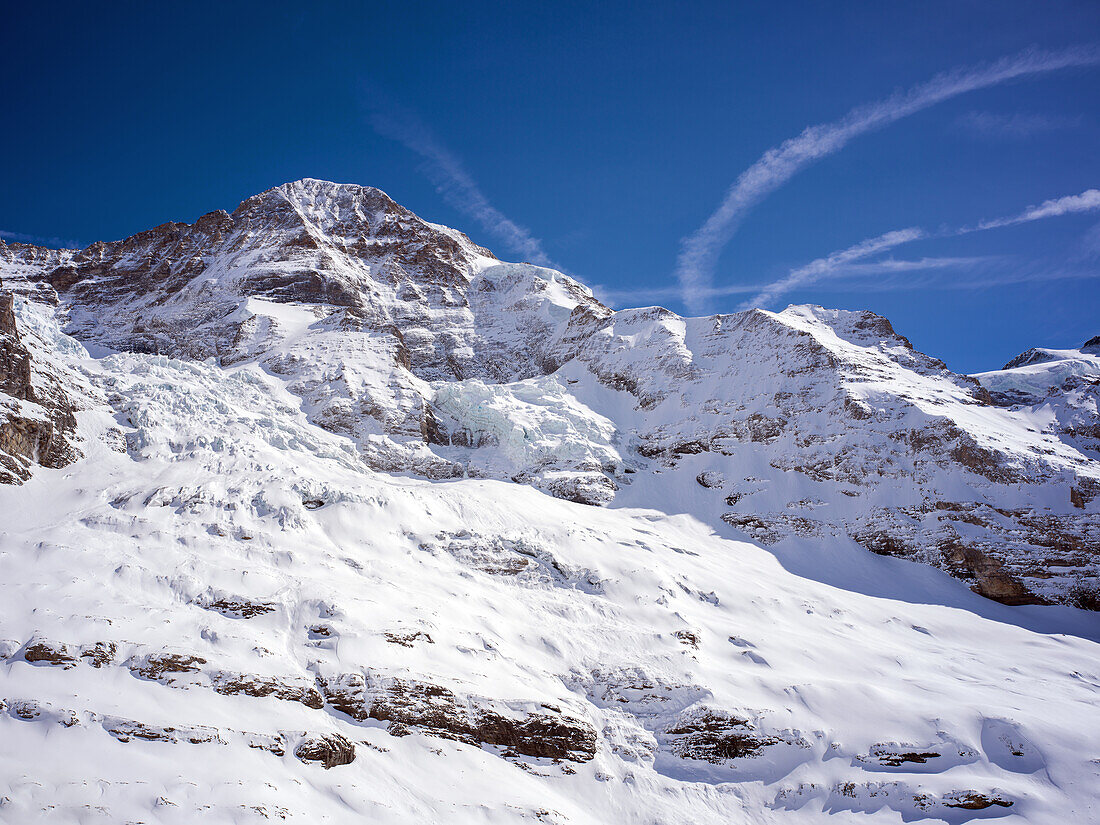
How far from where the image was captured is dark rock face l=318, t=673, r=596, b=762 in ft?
99.0

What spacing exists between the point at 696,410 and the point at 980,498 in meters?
33.8

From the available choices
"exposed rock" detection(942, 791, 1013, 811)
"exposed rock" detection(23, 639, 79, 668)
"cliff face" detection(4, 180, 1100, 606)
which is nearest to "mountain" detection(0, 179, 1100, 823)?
"exposed rock" detection(23, 639, 79, 668)

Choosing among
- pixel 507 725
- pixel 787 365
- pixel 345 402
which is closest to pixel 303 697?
pixel 507 725

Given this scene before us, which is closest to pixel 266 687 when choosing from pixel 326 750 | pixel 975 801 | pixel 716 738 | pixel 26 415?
pixel 326 750

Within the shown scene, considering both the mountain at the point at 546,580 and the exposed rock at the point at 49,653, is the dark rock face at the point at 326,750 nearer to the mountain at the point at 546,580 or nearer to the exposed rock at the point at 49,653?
the mountain at the point at 546,580

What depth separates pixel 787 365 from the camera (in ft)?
274

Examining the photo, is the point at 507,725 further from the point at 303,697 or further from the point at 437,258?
the point at 437,258

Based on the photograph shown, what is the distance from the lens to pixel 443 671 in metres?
33.4

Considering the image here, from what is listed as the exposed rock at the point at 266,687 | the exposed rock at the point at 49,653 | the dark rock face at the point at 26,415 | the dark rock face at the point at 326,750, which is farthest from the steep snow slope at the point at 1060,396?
the dark rock face at the point at 26,415

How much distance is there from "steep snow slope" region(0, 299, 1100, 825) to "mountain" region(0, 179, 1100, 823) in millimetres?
182

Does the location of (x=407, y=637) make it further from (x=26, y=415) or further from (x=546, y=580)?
(x=26, y=415)

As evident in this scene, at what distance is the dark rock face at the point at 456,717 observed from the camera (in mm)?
30188

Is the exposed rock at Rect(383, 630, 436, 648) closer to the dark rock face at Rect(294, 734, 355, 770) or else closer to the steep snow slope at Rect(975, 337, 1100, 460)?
the dark rock face at Rect(294, 734, 355, 770)

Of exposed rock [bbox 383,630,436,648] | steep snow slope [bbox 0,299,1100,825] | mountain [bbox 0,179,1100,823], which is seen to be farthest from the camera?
exposed rock [bbox 383,630,436,648]
